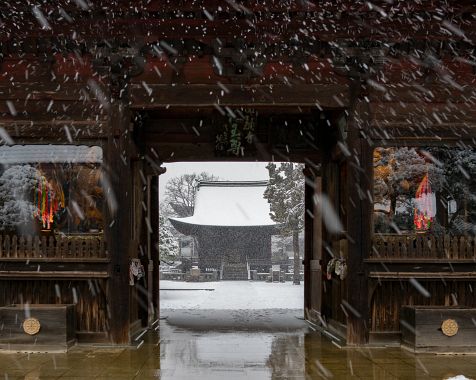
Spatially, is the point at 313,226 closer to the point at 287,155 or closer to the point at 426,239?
the point at 287,155

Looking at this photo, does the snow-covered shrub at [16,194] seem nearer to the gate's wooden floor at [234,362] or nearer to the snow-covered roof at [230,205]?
the gate's wooden floor at [234,362]

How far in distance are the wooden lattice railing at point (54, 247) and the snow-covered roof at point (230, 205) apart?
89.4ft

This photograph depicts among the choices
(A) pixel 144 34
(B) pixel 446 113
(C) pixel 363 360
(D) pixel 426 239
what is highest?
(A) pixel 144 34

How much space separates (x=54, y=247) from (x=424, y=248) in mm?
5604

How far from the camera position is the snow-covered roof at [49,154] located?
967cm

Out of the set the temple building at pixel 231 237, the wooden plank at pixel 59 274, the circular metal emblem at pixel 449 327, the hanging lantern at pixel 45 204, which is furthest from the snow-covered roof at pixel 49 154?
the temple building at pixel 231 237

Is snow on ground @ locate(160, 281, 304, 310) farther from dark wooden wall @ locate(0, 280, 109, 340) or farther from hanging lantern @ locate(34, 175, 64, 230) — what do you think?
dark wooden wall @ locate(0, 280, 109, 340)

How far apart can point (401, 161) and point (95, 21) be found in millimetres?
5273

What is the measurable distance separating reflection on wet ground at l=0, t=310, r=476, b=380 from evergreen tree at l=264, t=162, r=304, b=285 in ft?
71.9

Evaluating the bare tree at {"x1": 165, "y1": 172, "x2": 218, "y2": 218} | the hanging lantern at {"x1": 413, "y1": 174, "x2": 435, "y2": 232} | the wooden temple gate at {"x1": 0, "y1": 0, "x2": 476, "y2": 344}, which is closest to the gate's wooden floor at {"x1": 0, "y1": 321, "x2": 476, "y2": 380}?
the wooden temple gate at {"x1": 0, "y1": 0, "x2": 476, "y2": 344}

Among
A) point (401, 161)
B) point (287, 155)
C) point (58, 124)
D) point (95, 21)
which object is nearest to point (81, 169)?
point (58, 124)

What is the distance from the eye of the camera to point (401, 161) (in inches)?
396

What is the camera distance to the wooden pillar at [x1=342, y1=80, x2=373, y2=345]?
9164mm

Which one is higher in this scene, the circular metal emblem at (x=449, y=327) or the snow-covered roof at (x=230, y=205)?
the snow-covered roof at (x=230, y=205)
